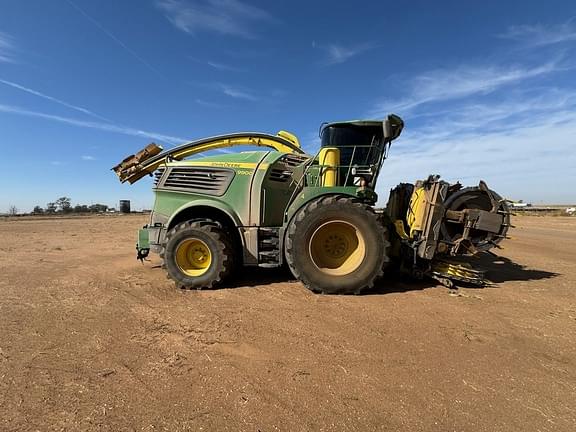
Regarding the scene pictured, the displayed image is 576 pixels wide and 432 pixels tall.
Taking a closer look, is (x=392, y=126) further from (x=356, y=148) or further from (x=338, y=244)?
(x=338, y=244)

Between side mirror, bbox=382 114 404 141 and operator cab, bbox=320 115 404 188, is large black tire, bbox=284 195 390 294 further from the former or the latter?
side mirror, bbox=382 114 404 141

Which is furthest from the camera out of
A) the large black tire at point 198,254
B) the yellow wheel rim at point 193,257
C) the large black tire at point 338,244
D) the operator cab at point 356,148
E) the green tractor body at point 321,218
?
the operator cab at point 356,148

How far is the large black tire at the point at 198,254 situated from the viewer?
5473mm

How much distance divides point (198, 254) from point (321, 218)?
2.23 meters

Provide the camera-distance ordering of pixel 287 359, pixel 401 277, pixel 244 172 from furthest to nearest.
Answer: pixel 401 277 < pixel 244 172 < pixel 287 359

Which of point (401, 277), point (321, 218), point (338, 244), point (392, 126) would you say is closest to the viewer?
point (321, 218)

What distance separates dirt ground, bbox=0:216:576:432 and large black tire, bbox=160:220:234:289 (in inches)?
10.7

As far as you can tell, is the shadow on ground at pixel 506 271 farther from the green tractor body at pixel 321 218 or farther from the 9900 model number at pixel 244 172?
the 9900 model number at pixel 244 172

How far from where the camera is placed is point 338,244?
5477 mm

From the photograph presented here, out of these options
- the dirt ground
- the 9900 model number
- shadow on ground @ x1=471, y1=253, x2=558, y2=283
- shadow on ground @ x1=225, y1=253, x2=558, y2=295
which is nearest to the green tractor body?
the 9900 model number

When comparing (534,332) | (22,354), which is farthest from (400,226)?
(22,354)

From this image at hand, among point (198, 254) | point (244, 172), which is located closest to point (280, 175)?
point (244, 172)

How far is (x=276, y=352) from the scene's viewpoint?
10.7ft

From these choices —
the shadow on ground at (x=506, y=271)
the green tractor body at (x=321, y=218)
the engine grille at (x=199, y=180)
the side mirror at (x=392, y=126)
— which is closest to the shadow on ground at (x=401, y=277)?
the shadow on ground at (x=506, y=271)
